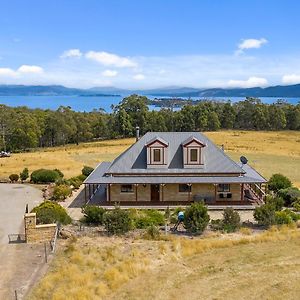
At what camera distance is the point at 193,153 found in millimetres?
31203

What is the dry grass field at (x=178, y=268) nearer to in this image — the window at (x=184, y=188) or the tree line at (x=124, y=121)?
the window at (x=184, y=188)

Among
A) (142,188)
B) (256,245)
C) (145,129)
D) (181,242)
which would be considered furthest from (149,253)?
(145,129)

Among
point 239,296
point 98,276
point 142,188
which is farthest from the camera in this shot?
point 142,188

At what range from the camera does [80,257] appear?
752 inches

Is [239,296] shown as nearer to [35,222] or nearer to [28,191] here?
[35,222]

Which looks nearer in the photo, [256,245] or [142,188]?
[256,245]

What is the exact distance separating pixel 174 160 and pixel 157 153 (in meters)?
1.42

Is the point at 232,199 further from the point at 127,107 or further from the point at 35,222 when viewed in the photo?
the point at 127,107

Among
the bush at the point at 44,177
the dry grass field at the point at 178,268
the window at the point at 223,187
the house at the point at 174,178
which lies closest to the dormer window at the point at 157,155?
the house at the point at 174,178

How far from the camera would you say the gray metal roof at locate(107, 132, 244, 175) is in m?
31.0

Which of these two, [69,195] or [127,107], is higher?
[127,107]

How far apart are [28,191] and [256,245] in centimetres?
2228

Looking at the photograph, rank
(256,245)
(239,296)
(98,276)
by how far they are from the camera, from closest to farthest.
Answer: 1. (239,296)
2. (98,276)
3. (256,245)

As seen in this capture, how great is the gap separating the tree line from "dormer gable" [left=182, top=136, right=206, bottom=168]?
53811mm
